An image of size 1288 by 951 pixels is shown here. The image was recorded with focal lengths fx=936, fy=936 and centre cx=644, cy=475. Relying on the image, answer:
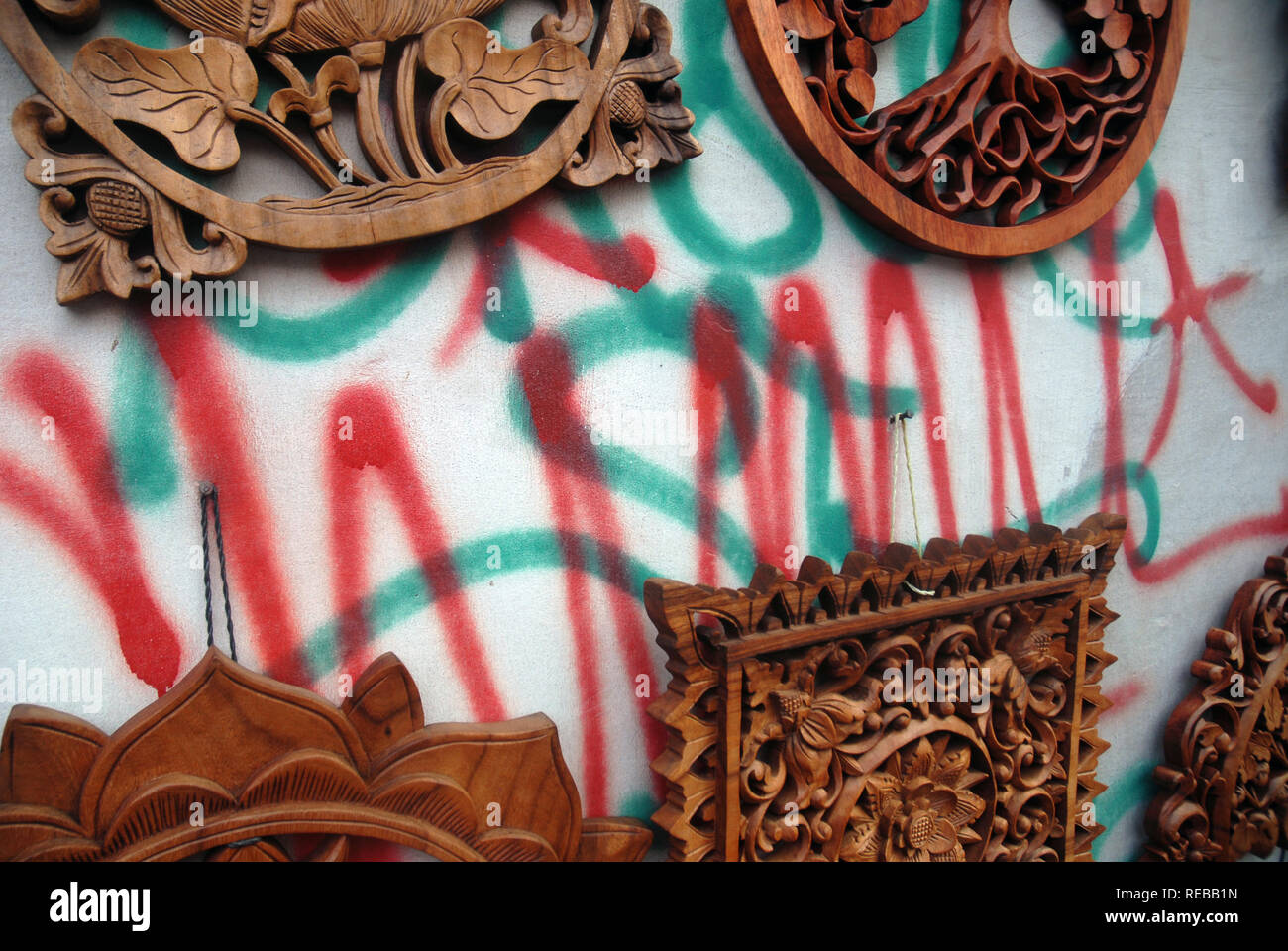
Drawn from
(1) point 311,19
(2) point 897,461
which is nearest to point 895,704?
(2) point 897,461

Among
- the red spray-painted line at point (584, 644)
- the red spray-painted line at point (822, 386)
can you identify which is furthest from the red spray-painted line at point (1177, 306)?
the red spray-painted line at point (584, 644)

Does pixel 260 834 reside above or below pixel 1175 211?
below

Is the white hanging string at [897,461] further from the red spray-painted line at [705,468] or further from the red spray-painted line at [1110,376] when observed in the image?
the red spray-painted line at [1110,376]

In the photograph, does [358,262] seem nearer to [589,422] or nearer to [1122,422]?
[589,422]

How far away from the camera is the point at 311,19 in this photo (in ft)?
3.04

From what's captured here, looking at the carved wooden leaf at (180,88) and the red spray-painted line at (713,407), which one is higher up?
the carved wooden leaf at (180,88)

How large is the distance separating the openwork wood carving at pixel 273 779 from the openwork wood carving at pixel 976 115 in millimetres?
829

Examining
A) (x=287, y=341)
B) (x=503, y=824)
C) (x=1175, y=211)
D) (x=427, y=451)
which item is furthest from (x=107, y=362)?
(x=1175, y=211)

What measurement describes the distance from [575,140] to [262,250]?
0.36 m

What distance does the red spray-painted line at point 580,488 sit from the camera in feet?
3.54

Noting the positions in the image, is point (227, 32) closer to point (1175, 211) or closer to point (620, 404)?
point (620, 404)

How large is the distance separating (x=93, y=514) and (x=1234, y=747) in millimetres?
1765
